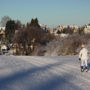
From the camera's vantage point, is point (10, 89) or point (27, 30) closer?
point (10, 89)

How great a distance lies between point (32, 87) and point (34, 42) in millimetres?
41533

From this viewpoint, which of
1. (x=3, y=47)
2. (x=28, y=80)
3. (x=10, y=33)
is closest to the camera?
(x=28, y=80)

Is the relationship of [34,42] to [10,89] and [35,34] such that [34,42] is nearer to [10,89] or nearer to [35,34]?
[35,34]

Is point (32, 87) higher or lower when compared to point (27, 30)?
lower

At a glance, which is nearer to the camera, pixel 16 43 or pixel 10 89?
pixel 10 89

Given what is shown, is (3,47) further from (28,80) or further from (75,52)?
(28,80)

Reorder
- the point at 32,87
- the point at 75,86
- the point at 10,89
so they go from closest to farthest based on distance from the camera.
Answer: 1. the point at 10,89
2. the point at 32,87
3. the point at 75,86

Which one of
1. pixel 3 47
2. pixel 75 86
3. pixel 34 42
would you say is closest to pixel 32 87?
pixel 75 86

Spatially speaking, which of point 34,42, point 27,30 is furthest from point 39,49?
point 27,30

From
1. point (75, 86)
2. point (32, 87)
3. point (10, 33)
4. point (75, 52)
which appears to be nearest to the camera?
point (32, 87)

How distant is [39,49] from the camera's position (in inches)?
1766

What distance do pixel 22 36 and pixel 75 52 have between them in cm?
1962

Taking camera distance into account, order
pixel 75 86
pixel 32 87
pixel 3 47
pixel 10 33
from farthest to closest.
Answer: pixel 10 33 → pixel 3 47 → pixel 75 86 → pixel 32 87

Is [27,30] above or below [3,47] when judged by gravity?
above
